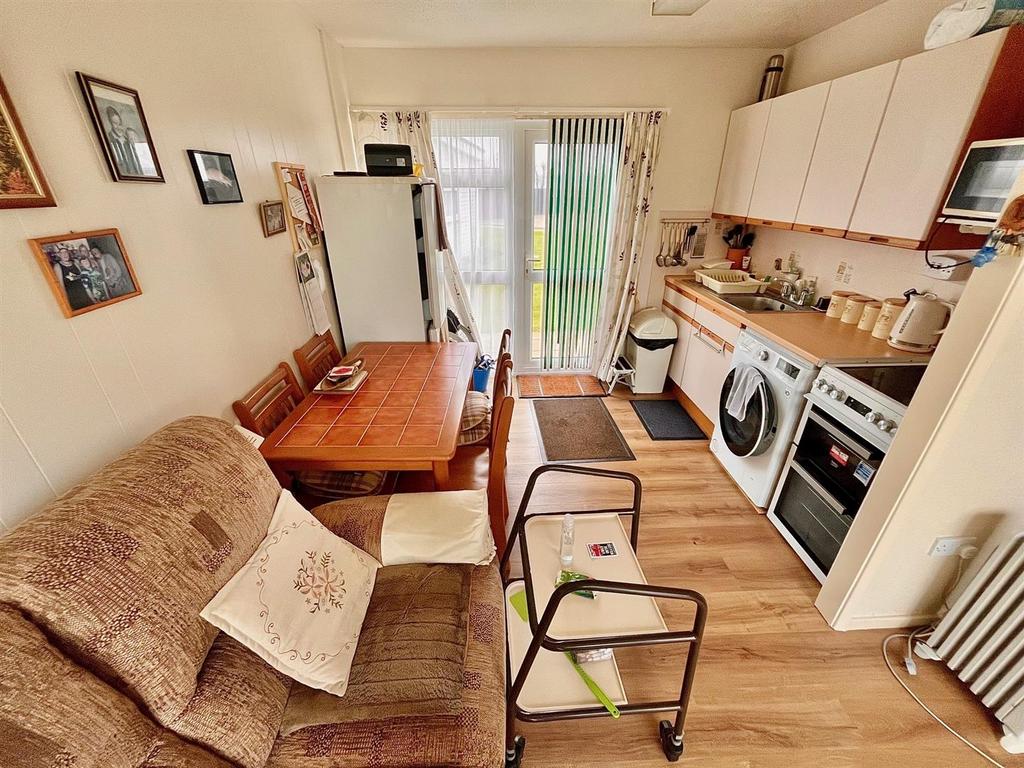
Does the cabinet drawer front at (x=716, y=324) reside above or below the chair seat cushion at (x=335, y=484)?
above

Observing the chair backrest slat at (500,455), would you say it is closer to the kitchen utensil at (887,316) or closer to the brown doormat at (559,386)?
the brown doormat at (559,386)

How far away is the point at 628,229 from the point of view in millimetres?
3264

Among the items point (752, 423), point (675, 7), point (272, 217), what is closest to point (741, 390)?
point (752, 423)

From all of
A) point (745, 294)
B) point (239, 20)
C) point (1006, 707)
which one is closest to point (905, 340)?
point (745, 294)

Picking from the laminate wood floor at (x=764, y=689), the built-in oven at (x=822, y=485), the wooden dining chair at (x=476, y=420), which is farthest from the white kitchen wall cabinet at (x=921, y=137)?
the wooden dining chair at (x=476, y=420)

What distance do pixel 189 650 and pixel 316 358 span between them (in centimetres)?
161

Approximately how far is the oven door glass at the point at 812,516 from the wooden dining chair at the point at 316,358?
242 centimetres

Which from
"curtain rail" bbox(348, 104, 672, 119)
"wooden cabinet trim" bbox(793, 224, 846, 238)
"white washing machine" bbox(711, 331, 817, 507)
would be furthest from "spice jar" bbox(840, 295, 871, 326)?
"curtain rail" bbox(348, 104, 672, 119)

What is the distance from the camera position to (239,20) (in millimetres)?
1736

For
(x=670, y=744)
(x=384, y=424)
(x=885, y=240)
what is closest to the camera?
(x=670, y=744)

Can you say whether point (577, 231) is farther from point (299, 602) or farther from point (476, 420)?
point (299, 602)

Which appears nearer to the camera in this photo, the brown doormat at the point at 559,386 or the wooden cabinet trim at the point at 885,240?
the wooden cabinet trim at the point at 885,240

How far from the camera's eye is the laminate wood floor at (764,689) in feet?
4.28

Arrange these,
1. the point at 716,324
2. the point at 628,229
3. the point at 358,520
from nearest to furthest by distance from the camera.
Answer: the point at 358,520 < the point at 716,324 < the point at 628,229
